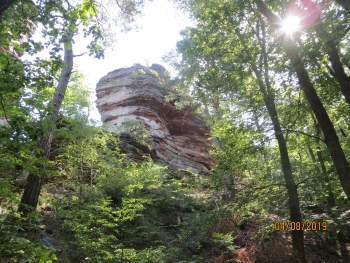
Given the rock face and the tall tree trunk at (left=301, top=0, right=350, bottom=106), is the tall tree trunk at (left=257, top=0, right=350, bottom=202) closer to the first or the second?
the tall tree trunk at (left=301, top=0, right=350, bottom=106)

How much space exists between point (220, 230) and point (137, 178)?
3514mm

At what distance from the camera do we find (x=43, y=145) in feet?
23.0

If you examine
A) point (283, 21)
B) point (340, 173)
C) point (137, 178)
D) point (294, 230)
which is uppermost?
point (283, 21)

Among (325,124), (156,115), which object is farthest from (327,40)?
(156,115)

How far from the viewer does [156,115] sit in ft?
75.1

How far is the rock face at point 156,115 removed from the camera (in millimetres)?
21516

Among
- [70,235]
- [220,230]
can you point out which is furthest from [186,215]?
[70,235]

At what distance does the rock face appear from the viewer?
21516mm

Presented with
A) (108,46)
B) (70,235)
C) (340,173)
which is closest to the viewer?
(340,173)

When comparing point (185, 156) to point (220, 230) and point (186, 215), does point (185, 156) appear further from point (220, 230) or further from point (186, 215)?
point (220, 230)
